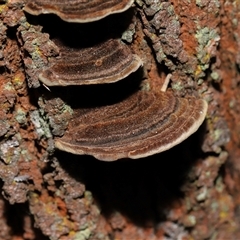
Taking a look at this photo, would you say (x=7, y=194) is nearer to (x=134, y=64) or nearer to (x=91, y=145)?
(x=91, y=145)

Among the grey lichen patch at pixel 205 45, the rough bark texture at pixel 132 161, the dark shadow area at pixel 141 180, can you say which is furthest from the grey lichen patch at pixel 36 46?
the grey lichen patch at pixel 205 45

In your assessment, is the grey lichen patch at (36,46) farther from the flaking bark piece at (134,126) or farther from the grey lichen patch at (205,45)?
the grey lichen patch at (205,45)

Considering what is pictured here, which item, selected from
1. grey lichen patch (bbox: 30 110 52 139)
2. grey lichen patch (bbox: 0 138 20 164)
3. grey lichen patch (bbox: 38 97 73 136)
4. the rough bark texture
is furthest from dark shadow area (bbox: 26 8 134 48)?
grey lichen patch (bbox: 0 138 20 164)

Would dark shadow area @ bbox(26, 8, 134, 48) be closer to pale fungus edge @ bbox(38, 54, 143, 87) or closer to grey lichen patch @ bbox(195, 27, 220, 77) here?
pale fungus edge @ bbox(38, 54, 143, 87)

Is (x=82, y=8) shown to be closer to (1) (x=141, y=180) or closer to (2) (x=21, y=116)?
(2) (x=21, y=116)

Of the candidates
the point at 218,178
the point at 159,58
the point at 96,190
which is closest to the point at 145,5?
the point at 159,58

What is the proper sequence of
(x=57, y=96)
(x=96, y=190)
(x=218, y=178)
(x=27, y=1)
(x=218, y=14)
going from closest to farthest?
(x=27, y=1) → (x=57, y=96) → (x=218, y=14) → (x=96, y=190) → (x=218, y=178)

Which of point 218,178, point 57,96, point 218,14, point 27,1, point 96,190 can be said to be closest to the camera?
point 27,1
